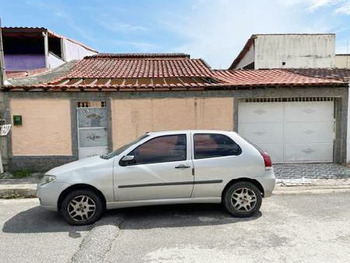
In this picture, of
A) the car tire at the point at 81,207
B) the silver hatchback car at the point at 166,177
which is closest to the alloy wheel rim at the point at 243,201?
the silver hatchback car at the point at 166,177

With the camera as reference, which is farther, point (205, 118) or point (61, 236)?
point (205, 118)

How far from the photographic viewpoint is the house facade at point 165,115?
837 centimetres

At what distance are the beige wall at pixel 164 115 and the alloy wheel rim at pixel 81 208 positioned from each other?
4.05 metres

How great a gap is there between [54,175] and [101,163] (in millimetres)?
794

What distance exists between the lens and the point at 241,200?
197 inches

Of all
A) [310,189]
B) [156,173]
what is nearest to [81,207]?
[156,173]

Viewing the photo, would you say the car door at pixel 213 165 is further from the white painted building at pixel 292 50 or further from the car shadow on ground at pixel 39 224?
the white painted building at pixel 292 50

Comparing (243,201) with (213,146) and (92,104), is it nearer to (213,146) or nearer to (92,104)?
(213,146)

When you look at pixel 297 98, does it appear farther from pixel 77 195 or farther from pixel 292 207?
pixel 77 195

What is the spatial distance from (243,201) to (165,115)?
14.4 feet

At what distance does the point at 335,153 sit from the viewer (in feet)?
30.2

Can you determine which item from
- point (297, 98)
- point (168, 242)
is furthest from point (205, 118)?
point (168, 242)

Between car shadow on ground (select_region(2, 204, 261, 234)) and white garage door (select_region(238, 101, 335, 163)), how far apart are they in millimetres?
4364

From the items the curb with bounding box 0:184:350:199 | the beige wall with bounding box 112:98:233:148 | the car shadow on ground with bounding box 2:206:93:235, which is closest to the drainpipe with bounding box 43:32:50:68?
the beige wall with bounding box 112:98:233:148
